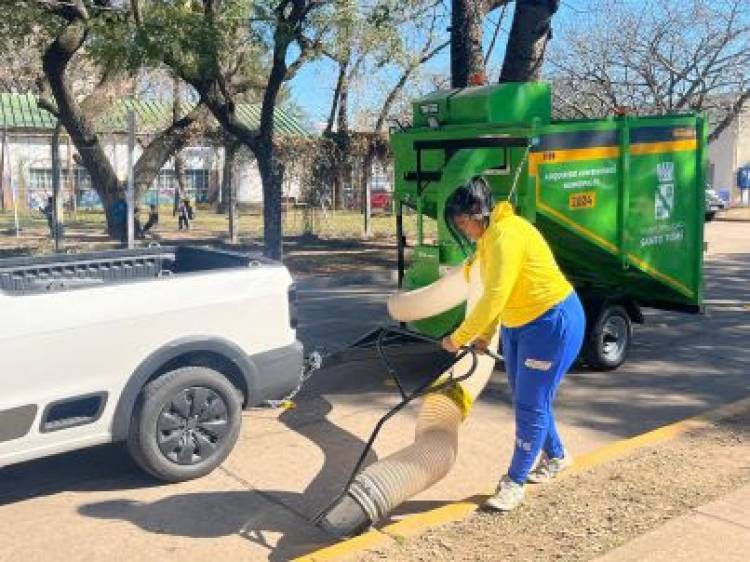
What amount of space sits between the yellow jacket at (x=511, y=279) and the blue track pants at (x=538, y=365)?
0.06 metres

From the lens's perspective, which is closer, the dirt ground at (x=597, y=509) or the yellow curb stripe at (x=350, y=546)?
the yellow curb stripe at (x=350, y=546)

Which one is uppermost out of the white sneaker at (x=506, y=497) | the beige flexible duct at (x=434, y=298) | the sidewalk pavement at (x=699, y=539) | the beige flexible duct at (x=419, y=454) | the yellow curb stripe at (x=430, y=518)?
the beige flexible duct at (x=434, y=298)

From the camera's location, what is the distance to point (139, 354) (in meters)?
4.65

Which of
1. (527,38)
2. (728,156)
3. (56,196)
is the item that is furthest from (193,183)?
(728,156)

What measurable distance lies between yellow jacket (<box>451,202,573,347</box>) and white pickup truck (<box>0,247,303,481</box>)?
152 cm

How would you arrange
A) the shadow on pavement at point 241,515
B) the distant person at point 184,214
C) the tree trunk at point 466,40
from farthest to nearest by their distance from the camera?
the distant person at point 184,214
the tree trunk at point 466,40
the shadow on pavement at point 241,515

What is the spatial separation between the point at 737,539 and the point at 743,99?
1078 inches

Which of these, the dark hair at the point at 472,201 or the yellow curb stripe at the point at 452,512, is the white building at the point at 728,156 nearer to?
the yellow curb stripe at the point at 452,512

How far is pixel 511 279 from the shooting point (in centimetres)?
399

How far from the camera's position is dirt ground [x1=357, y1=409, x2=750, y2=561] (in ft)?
12.9

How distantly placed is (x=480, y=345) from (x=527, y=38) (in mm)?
8887

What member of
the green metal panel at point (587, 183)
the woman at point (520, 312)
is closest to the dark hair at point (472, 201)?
the woman at point (520, 312)

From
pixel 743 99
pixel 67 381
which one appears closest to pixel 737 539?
pixel 67 381

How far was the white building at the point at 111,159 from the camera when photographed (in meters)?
22.2
